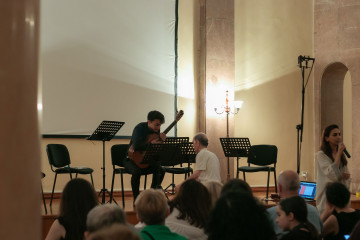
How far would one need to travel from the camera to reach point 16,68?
1.68 meters

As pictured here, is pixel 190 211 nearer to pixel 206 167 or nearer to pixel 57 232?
pixel 57 232

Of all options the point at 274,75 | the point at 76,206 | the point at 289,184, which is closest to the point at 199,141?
the point at 289,184

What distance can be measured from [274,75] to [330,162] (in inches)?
196

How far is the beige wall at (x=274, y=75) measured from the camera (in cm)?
1036

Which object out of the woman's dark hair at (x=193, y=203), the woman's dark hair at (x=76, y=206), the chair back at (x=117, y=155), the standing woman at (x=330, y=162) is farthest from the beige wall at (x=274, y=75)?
the woman's dark hair at (x=76, y=206)

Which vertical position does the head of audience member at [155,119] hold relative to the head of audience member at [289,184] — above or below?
above

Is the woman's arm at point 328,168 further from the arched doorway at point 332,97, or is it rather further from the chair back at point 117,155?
the arched doorway at point 332,97

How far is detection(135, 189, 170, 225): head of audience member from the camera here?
114 inches

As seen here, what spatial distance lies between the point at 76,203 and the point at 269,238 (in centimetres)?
163

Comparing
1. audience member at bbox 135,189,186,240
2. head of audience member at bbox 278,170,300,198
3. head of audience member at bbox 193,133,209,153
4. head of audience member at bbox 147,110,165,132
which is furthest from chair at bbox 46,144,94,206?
audience member at bbox 135,189,186,240

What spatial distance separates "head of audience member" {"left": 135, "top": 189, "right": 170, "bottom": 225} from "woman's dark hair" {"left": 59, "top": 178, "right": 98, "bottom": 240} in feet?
1.54

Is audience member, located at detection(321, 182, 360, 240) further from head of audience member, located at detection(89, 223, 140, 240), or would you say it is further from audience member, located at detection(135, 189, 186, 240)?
head of audience member, located at detection(89, 223, 140, 240)

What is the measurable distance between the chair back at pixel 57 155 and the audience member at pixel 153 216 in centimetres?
479

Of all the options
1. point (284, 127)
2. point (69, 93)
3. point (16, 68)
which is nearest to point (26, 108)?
point (16, 68)
